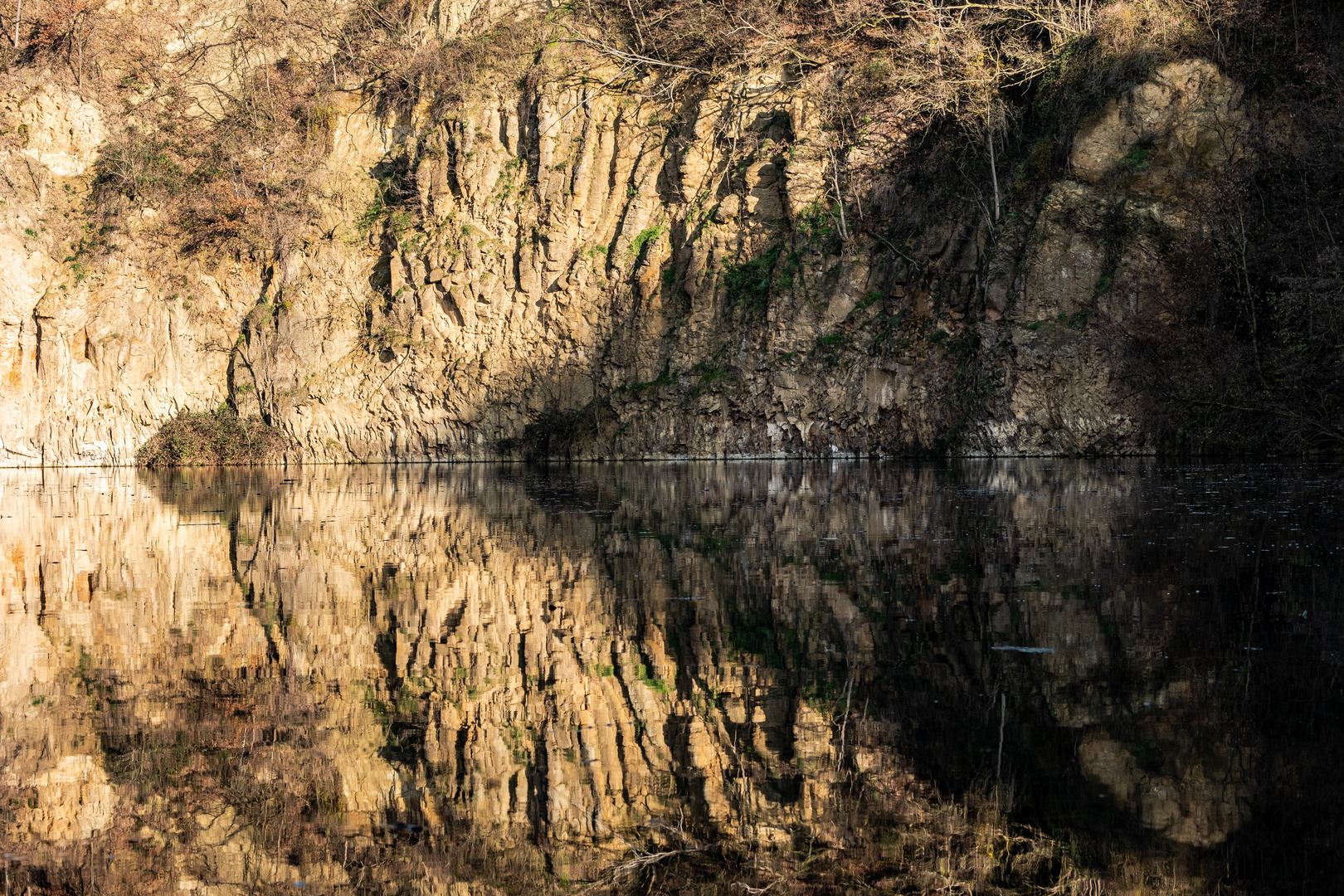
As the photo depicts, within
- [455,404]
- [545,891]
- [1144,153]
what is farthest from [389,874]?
[455,404]

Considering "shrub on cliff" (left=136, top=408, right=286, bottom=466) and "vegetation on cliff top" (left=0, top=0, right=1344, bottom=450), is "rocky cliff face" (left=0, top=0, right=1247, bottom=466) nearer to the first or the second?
"vegetation on cliff top" (left=0, top=0, right=1344, bottom=450)

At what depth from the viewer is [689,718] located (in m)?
5.25

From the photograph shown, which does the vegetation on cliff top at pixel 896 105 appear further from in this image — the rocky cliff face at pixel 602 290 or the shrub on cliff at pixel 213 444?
the shrub on cliff at pixel 213 444

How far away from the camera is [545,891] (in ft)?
12.0

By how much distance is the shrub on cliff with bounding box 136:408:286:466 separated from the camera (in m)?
39.6

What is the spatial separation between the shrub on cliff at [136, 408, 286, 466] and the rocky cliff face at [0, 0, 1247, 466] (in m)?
0.82

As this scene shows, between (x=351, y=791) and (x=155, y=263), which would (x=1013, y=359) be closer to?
(x=351, y=791)

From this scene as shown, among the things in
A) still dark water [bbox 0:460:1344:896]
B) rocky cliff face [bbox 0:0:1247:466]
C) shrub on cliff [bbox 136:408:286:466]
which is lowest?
still dark water [bbox 0:460:1344:896]

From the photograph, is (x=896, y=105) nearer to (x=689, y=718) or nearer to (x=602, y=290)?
(x=602, y=290)

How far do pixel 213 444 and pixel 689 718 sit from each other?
126 feet

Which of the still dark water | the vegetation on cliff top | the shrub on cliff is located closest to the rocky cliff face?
the vegetation on cliff top

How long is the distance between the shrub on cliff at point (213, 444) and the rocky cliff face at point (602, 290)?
82 cm

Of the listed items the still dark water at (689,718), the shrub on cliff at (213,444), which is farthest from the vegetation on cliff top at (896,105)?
the still dark water at (689,718)

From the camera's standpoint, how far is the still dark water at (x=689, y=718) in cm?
380
